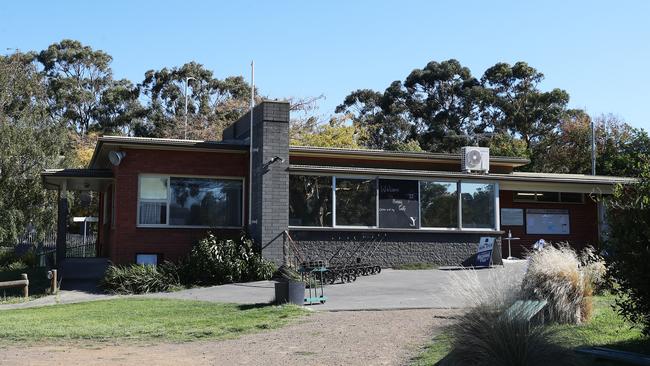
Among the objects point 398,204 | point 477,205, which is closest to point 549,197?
point 477,205

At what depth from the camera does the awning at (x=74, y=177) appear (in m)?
21.1

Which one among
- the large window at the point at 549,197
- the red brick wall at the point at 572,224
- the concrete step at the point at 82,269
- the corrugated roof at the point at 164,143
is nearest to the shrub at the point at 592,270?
the corrugated roof at the point at 164,143

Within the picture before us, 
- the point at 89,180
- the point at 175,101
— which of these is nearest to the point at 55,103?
the point at 175,101

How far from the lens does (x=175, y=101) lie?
181 feet

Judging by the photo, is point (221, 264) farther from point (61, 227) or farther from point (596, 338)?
point (596, 338)

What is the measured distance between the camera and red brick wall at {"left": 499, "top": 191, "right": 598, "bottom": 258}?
26.3m

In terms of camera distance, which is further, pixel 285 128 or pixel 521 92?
pixel 521 92

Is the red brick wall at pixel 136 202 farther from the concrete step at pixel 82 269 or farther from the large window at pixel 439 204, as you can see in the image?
the large window at pixel 439 204

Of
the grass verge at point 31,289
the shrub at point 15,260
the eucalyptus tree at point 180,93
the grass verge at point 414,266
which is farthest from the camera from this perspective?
the eucalyptus tree at point 180,93

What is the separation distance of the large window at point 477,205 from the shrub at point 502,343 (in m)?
15.3

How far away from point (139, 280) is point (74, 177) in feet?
18.3

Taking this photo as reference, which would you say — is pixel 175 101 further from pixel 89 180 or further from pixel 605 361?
pixel 605 361

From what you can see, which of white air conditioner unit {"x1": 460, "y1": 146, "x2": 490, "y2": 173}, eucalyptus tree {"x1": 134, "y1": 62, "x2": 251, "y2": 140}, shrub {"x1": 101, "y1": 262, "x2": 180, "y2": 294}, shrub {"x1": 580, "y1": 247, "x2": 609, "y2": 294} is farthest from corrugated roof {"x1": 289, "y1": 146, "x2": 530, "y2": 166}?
eucalyptus tree {"x1": 134, "y1": 62, "x2": 251, "y2": 140}

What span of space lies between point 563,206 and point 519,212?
1.88 metres
